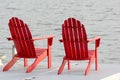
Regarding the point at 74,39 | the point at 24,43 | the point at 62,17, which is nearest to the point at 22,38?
the point at 24,43

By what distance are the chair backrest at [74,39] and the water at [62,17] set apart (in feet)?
36.0

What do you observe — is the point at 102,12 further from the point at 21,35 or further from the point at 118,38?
the point at 21,35

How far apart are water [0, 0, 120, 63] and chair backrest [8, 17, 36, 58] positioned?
35.2ft

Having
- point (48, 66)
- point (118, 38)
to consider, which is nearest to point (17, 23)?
point (48, 66)

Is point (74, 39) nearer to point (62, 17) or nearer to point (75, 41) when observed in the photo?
point (75, 41)

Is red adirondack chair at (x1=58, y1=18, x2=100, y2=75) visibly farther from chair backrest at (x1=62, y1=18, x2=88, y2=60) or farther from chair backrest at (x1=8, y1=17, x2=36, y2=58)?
chair backrest at (x1=8, y1=17, x2=36, y2=58)

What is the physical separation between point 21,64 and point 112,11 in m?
19.5

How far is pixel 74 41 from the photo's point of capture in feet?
20.4

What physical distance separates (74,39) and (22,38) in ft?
2.39

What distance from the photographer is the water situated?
19.5 meters

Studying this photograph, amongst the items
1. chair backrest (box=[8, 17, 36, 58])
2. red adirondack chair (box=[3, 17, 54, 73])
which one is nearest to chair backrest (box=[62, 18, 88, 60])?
red adirondack chair (box=[3, 17, 54, 73])

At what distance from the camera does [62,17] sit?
82.6 feet

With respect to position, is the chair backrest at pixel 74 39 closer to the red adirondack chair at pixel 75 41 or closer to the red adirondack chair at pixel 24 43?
the red adirondack chair at pixel 75 41

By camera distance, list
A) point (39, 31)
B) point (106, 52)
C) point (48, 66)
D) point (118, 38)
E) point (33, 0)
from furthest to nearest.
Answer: point (33, 0)
point (39, 31)
point (118, 38)
point (106, 52)
point (48, 66)
